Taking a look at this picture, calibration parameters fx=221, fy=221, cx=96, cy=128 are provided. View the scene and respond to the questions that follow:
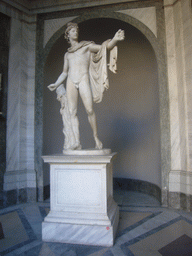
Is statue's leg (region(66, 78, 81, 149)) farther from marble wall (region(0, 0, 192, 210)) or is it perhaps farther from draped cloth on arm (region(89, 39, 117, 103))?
marble wall (region(0, 0, 192, 210))

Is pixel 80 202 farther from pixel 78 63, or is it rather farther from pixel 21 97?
pixel 21 97

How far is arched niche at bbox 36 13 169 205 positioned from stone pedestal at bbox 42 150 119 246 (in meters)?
1.82

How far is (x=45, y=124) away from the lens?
15.7 feet

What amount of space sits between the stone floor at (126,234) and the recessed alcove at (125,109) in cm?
100

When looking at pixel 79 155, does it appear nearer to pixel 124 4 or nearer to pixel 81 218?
pixel 81 218

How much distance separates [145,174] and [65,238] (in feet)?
9.63

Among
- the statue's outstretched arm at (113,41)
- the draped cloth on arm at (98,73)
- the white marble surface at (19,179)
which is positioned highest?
the statue's outstretched arm at (113,41)

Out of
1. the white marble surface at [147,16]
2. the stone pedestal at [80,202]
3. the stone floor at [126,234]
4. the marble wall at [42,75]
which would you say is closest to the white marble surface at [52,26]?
the marble wall at [42,75]

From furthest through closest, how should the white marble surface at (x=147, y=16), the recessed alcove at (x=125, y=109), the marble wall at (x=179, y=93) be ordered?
the recessed alcove at (x=125, y=109) → the white marble surface at (x=147, y=16) → the marble wall at (x=179, y=93)

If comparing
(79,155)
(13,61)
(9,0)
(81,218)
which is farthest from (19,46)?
(81,218)

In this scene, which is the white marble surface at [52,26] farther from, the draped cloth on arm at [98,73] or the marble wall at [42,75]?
the draped cloth on arm at [98,73]

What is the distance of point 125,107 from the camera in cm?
560

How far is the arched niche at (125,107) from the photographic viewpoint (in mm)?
4191

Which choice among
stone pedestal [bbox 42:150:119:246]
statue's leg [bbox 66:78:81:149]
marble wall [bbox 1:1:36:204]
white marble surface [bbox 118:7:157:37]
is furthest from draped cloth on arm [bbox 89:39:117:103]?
marble wall [bbox 1:1:36:204]
